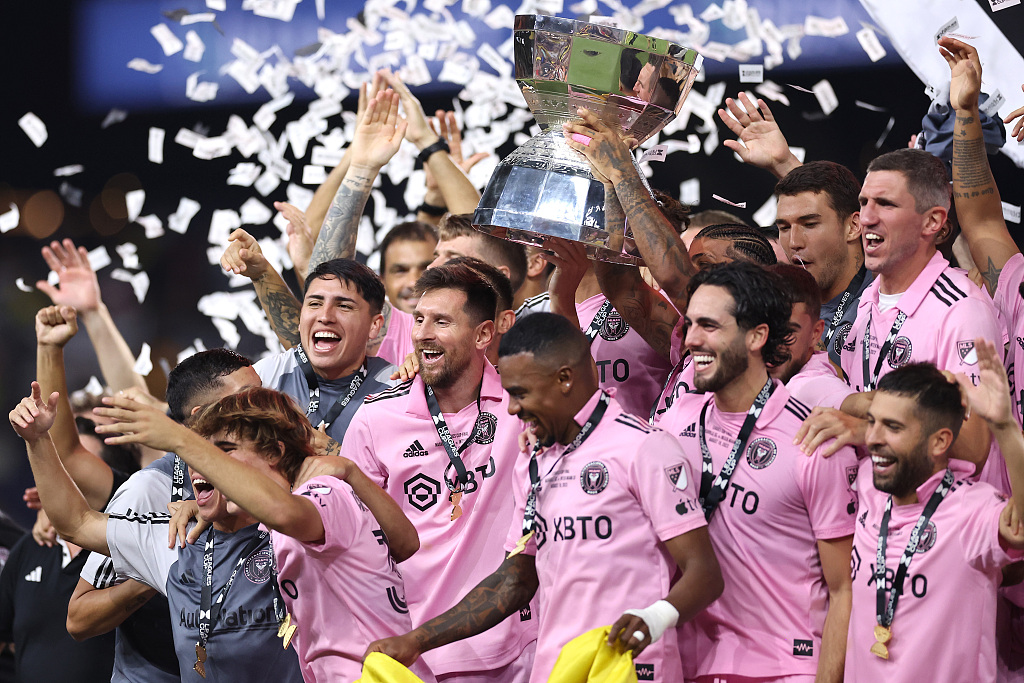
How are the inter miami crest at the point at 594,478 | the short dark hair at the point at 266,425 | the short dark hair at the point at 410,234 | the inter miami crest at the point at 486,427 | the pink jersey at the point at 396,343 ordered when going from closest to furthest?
1. the inter miami crest at the point at 594,478
2. the short dark hair at the point at 266,425
3. the inter miami crest at the point at 486,427
4. the pink jersey at the point at 396,343
5. the short dark hair at the point at 410,234

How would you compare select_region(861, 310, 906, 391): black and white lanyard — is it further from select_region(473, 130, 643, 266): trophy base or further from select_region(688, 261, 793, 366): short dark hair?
select_region(473, 130, 643, 266): trophy base

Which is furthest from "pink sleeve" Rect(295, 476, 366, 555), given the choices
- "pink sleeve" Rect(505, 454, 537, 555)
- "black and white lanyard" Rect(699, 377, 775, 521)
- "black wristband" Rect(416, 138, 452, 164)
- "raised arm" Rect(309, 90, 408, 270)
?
"black wristband" Rect(416, 138, 452, 164)

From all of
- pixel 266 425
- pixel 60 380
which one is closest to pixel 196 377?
pixel 60 380

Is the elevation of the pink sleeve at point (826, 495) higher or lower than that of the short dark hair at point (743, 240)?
lower

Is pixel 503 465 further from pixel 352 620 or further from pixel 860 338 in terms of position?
pixel 860 338

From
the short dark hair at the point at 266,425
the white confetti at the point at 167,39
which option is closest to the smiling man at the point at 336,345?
the short dark hair at the point at 266,425

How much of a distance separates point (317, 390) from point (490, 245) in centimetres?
85

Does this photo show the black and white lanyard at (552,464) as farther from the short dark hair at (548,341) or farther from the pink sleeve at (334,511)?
the pink sleeve at (334,511)

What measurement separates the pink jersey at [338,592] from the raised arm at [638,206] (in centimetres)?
109

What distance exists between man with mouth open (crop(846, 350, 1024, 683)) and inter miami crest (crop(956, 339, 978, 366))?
0.32 m

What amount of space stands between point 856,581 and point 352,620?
1.26 metres

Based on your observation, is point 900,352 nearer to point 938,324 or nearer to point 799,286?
point 938,324

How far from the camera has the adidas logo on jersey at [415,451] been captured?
11.3 feet

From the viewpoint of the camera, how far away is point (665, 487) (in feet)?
9.02
